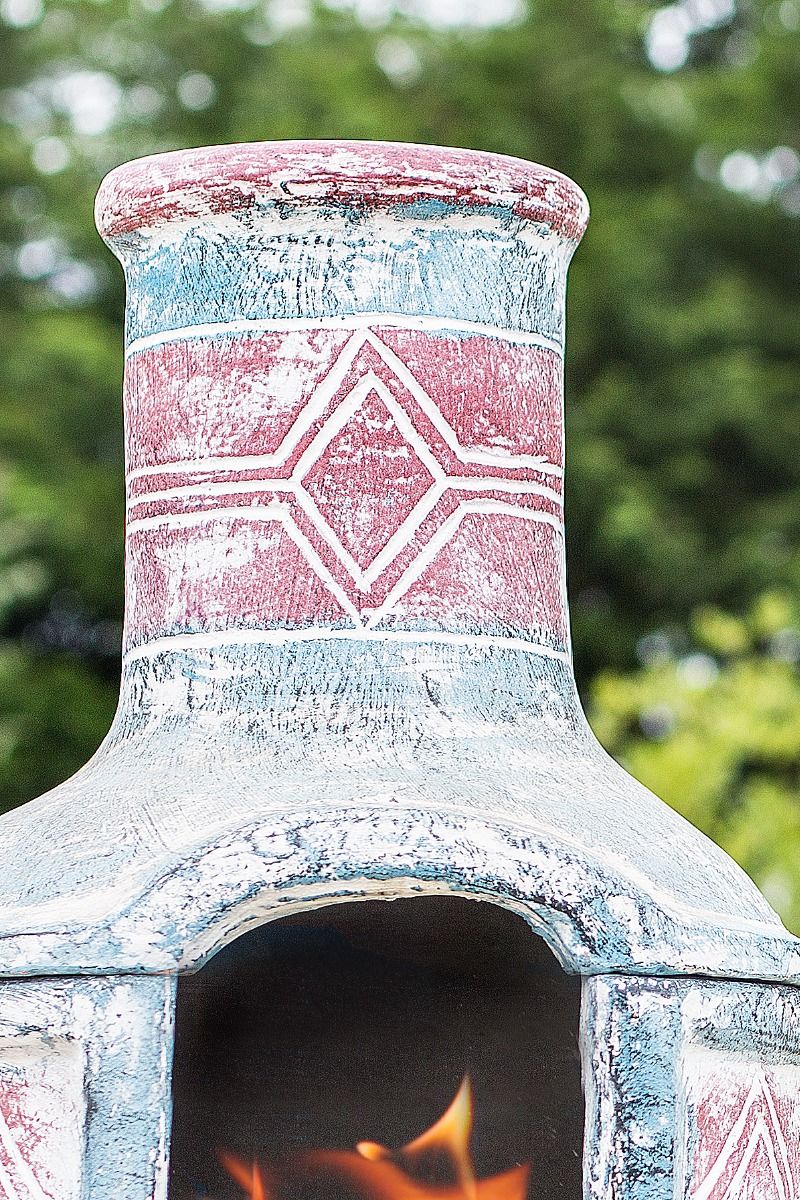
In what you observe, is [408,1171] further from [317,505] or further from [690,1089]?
[317,505]

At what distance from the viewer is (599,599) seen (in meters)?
7.73

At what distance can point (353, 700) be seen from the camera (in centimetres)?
221

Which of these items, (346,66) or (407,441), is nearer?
(407,441)

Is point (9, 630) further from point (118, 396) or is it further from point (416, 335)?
point (416, 335)

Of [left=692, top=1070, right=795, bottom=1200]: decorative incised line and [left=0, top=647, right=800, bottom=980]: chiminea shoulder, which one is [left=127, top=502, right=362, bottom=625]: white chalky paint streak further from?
[left=692, top=1070, right=795, bottom=1200]: decorative incised line

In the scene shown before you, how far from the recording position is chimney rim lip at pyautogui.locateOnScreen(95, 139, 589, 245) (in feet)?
7.47

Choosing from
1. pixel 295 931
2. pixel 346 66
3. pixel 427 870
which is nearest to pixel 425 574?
pixel 427 870

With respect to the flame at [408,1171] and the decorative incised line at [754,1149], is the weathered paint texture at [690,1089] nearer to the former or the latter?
the decorative incised line at [754,1149]

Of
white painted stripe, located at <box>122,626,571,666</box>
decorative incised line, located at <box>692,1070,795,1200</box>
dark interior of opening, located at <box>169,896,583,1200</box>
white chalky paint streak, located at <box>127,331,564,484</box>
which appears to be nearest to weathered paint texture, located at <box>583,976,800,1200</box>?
decorative incised line, located at <box>692,1070,795,1200</box>

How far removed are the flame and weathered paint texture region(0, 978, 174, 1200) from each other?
0.58 m

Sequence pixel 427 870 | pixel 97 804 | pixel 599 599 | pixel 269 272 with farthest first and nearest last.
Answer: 1. pixel 599 599
2. pixel 269 272
3. pixel 97 804
4. pixel 427 870

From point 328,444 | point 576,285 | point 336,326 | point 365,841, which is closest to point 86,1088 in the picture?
point 365,841

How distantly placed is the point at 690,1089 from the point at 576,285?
6.11 meters

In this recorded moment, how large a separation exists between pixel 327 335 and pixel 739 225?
5.81 metres
